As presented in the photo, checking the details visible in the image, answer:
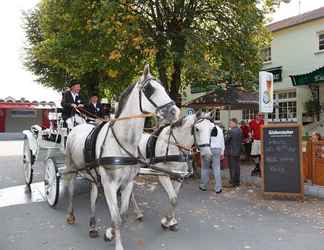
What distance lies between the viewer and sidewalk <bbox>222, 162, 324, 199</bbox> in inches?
413

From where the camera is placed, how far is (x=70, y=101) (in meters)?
8.95

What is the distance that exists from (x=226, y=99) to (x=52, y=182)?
922 cm

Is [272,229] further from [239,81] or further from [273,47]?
[273,47]

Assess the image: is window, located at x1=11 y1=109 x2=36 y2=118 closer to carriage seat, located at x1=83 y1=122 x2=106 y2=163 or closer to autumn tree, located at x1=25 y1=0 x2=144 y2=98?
autumn tree, located at x1=25 y1=0 x2=144 y2=98

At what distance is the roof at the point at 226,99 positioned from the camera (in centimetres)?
1614

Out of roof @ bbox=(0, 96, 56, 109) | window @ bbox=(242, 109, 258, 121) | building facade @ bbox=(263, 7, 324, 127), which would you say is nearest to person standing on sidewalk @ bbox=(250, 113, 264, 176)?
building facade @ bbox=(263, 7, 324, 127)

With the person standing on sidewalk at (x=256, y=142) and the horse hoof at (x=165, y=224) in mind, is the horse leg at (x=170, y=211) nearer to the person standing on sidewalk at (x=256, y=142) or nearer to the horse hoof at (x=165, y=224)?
the horse hoof at (x=165, y=224)

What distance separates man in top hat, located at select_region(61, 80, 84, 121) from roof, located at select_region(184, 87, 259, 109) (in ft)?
25.8

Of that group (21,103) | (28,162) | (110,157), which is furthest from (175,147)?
(21,103)

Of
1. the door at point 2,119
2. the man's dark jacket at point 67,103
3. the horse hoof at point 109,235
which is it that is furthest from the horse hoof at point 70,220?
the door at point 2,119

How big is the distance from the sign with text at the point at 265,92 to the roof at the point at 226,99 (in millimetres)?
4479

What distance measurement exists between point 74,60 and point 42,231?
26.1 feet

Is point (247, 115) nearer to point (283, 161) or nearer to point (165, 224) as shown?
point (283, 161)

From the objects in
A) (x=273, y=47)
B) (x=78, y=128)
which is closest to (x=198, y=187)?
(x=78, y=128)
